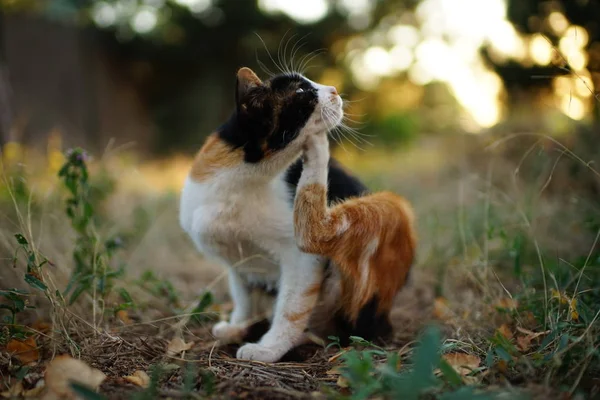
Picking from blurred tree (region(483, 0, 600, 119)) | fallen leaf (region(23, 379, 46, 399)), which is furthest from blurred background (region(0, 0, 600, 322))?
fallen leaf (region(23, 379, 46, 399))

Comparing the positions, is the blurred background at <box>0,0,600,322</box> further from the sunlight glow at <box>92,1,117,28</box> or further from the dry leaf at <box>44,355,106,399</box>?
the dry leaf at <box>44,355,106,399</box>

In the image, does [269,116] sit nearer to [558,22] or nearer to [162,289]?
[162,289]

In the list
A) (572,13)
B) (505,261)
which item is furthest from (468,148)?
(505,261)

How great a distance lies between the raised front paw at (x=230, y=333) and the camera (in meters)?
2.26

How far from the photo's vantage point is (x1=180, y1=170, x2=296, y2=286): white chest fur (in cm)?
203

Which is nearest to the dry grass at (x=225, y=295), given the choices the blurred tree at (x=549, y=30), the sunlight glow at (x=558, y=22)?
the blurred tree at (x=549, y=30)

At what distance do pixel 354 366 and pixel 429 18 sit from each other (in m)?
9.82

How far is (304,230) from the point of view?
189 centimetres

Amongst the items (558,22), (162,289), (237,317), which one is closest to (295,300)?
(237,317)

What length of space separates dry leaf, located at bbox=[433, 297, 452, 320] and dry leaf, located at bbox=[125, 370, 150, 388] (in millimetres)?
1414

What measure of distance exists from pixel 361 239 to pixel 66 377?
1114 millimetres

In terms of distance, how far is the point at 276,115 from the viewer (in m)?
2.03

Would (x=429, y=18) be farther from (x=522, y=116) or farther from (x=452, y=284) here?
(x=452, y=284)

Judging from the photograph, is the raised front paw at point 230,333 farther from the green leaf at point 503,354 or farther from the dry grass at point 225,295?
the green leaf at point 503,354
